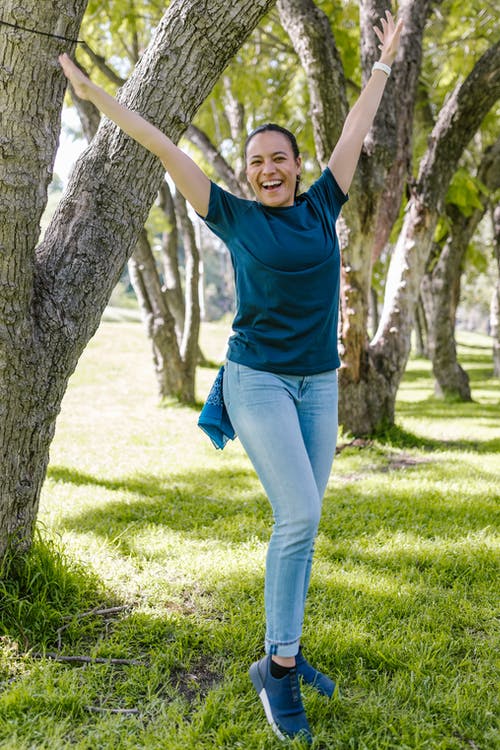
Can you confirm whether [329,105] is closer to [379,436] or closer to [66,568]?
[379,436]

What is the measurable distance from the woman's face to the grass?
1.95 metres

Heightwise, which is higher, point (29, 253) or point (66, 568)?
point (29, 253)

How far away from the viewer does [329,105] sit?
6527 mm

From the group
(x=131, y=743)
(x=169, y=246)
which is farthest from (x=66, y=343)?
(x=169, y=246)

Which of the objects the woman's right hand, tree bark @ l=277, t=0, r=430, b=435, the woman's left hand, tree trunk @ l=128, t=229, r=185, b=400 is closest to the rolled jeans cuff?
the woman's right hand

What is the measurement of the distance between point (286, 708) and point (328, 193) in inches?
78.9

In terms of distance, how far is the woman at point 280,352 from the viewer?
243cm

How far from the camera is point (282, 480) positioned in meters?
2.40

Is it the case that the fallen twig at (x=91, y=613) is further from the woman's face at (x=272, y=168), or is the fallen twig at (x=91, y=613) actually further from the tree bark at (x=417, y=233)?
the tree bark at (x=417, y=233)

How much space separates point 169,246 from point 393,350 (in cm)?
578

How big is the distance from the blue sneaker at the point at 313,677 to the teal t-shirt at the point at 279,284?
116 centimetres

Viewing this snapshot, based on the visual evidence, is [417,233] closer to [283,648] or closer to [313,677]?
[313,677]

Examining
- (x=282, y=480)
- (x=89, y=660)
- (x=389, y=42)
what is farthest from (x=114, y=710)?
(x=389, y=42)

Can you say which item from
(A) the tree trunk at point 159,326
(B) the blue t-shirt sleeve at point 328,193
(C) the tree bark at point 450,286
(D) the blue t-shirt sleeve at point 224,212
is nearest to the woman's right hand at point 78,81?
(D) the blue t-shirt sleeve at point 224,212
